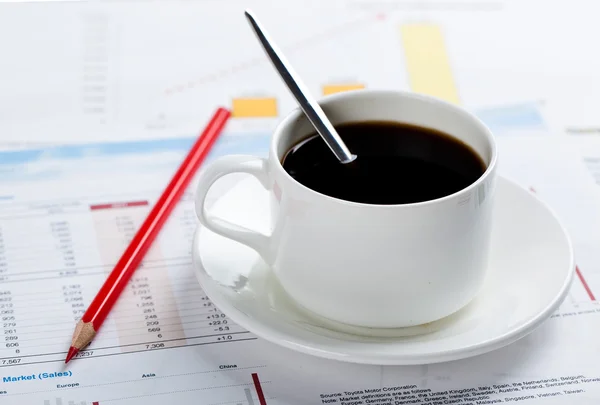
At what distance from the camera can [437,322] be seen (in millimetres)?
559

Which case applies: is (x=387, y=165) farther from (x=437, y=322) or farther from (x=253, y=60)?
(x=253, y=60)

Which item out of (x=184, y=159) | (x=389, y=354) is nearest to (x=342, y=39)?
(x=184, y=159)

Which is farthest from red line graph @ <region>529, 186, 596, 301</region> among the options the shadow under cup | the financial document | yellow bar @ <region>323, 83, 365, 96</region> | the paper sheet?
yellow bar @ <region>323, 83, 365, 96</region>

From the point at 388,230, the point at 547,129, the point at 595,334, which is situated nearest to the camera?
the point at 388,230

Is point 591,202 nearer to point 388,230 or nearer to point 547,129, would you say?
point 547,129

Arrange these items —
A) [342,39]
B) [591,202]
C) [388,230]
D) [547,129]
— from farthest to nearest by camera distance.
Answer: [342,39] < [547,129] < [591,202] < [388,230]

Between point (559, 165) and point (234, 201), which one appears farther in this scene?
point (559, 165)

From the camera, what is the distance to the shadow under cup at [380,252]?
502mm

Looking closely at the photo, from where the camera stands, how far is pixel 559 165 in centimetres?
80

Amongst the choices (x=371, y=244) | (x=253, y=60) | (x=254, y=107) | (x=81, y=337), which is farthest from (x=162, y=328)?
(x=253, y=60)

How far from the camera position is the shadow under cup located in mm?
502

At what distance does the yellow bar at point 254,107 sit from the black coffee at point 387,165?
27 centimetres

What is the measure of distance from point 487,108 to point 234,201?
0.36m

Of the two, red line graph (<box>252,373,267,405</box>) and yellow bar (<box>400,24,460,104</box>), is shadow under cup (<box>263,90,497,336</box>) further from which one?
yellow bar (<box>400,24,460,104</box>)
